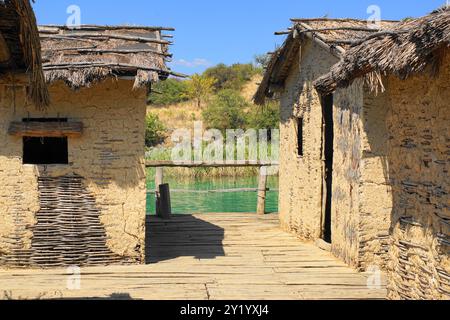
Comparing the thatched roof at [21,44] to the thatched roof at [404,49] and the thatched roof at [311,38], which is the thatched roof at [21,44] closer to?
the thatched roof at [404,49]

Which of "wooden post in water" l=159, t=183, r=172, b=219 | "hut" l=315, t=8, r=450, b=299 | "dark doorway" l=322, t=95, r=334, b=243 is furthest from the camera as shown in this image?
"wooden post in water" l=159, t=183, r=172, b=219

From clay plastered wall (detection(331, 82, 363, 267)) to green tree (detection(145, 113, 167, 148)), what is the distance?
22.6m

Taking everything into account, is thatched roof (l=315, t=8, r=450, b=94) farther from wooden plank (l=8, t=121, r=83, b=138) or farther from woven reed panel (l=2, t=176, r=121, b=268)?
woven reed panel (l=2, t=176, r=121, b=268)

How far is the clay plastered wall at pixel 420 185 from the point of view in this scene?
18.1 feet

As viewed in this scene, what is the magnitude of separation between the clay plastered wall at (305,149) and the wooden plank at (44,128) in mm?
3912

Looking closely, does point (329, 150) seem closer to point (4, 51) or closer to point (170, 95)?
point (4, 51)

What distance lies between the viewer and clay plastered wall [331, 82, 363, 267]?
27.6ft

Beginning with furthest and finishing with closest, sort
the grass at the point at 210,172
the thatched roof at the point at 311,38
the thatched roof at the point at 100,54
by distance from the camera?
the grass at the point at 210,172
the thatched roof at the point at 311,38
the thatched roof at the point at 100,54

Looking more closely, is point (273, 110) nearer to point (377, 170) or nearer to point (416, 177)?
point (377, 170)

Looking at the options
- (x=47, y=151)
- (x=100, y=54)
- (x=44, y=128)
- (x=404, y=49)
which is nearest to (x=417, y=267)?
(x=404, y=49)

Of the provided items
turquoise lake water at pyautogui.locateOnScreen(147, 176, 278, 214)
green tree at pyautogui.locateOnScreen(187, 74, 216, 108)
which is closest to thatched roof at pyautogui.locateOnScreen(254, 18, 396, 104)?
turquoise lake water at pyautogui.locateOnScreen(147, 176, 278, 214)

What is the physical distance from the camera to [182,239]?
36.6ft

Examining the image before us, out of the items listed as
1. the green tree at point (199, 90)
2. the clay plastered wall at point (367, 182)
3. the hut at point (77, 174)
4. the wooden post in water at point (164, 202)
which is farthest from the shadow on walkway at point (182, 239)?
the green tree at point (199, 90)
